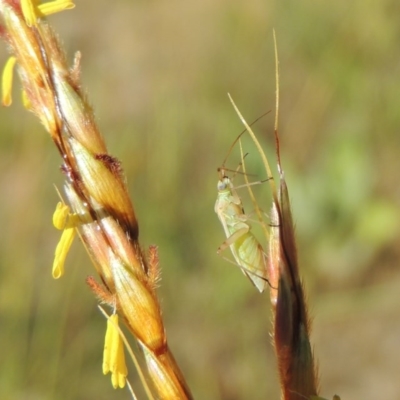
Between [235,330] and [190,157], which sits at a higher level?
[190,157]

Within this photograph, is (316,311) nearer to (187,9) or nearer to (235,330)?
(235,330)

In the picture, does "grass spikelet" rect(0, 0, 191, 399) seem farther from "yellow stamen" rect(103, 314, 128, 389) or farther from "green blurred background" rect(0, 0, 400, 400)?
"green blurred background" rect(0, 0, 400, 400)

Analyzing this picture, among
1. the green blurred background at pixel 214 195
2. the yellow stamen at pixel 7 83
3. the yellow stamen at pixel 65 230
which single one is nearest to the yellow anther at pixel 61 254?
the yellow stamen at pixel 65 230

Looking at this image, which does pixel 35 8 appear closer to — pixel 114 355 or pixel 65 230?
pixel 65 230

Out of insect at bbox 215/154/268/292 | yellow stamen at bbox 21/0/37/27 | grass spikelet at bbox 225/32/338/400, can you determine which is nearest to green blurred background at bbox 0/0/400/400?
insect at bbox 215/154/268/292

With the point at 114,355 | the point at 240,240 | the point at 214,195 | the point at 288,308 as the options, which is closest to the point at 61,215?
the point at 114,355

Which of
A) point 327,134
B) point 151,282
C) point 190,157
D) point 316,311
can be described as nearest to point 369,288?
point 316,311

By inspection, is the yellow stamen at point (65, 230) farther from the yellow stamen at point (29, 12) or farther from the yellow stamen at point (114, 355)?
the yellow stamen at point (29, 12)
